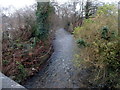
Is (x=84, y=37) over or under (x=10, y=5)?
under

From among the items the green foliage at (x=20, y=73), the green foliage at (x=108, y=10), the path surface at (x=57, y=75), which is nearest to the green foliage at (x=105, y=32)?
the green foliage at (x=108, y=10)

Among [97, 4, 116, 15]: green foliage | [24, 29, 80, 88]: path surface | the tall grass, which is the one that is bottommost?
[24, 29, 80, 88]: path surface

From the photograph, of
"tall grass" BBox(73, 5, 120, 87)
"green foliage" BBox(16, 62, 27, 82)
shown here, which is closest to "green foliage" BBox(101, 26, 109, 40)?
"tall grass" BBox(73, 5, 120, 87)

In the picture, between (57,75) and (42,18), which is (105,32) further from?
(42,18)

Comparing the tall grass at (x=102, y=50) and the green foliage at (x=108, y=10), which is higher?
the green foliage at (x=108, y=10)

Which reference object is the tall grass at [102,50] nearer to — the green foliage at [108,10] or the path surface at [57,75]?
the green foliage at [108,10]

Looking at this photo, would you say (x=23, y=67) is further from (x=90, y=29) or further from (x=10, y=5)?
(x=10, y=5)

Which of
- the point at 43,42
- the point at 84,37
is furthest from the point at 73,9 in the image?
the point at 84,37

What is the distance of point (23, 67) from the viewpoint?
5691mm

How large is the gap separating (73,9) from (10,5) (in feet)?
16.4

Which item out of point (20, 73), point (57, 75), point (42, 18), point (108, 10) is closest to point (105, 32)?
point (108, 10)

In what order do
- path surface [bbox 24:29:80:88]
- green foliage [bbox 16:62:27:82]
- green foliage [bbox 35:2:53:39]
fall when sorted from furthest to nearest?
1. green foliage [bbox 35:2:53:39]
2. green foliage [bbox 16:62:27:82]
3. path surface [bbox 24:29:80:88]

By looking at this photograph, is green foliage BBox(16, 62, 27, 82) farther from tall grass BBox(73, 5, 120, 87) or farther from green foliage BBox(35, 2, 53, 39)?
green foliage BBox(35, 2, 53, 39)

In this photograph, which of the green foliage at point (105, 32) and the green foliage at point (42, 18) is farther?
the green foliage at point (42, 18)
